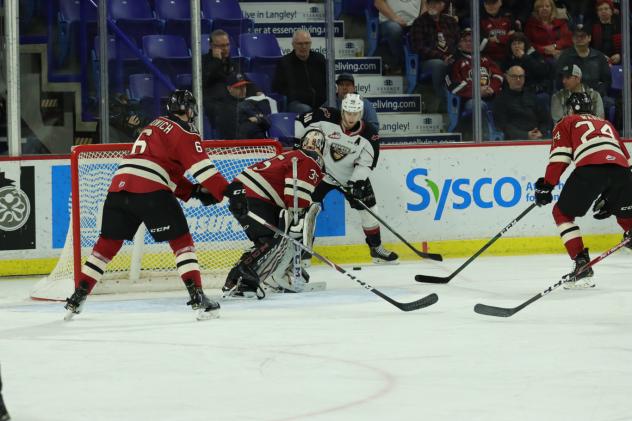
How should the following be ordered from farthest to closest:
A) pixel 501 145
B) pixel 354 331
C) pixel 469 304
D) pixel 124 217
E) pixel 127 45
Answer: pixel 501 145 < pixel 127 45 < pixel 469 304 < pixel 124 217 < pixel 354 331

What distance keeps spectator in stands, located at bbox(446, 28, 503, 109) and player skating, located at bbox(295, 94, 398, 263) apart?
916 mm

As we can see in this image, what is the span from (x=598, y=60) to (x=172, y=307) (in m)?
4.18

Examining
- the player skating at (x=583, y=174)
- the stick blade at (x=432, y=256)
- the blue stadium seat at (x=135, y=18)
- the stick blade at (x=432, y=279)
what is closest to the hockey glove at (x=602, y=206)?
the player skating at (x=583, y=174)

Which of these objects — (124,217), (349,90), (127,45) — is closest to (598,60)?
(349,90)

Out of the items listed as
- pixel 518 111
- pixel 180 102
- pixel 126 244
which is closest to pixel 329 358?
pixel 180 102

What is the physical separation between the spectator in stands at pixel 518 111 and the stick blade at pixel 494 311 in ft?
10.6

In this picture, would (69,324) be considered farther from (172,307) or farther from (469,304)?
(469,304)

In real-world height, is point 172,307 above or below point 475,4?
below

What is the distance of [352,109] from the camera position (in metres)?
7.82

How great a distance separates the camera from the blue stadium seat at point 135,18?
797cm

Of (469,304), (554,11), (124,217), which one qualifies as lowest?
(469,304)

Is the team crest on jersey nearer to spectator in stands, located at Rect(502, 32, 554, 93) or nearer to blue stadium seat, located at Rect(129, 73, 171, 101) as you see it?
blue stadium seat, located at Rect(129, 73, 171, 101)

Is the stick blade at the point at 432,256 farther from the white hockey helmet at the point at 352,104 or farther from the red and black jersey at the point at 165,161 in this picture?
the red and black jersey at the point at 165,161

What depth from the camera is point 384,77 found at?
28.9ft
